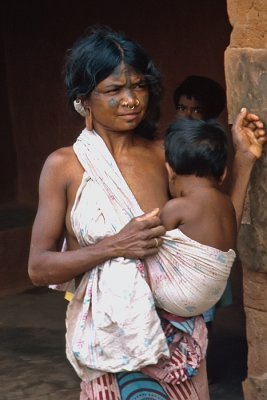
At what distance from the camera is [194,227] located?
307 cm

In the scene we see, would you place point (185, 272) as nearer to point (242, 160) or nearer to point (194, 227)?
point (194, 227)

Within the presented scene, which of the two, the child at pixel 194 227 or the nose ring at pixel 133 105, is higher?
the nose ring at pixel 133 105

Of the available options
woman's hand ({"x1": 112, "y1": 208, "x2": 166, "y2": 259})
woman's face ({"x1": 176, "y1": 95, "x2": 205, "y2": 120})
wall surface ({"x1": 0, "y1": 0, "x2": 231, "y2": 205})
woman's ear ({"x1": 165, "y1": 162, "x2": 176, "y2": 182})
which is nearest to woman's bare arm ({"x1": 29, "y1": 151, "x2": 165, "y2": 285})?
woman's hand ({"x1": 112, "y1": 208, "x2": 166, "y2": 259})

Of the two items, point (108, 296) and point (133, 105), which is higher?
point (133, 105)

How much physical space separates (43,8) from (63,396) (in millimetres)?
3129

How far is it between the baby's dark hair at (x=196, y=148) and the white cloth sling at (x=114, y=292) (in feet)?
0.57

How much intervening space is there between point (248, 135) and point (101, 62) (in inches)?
19.9

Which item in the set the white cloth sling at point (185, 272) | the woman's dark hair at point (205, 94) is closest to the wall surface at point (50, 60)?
the woman's dark hair at point (205, 94)

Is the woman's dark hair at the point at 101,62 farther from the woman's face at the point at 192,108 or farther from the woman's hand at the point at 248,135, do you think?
the woman's face at the point at 192,108

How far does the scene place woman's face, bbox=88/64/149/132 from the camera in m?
3.12

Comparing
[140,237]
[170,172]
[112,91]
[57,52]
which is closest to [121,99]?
[112,91]

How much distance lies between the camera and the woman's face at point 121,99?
312 centimetres

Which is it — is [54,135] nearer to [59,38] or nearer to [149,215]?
[59,38]

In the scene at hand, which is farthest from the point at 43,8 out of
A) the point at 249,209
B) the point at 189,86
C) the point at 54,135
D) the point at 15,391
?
the point at 249,209
